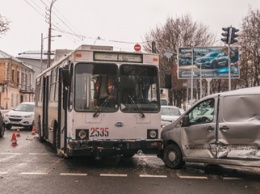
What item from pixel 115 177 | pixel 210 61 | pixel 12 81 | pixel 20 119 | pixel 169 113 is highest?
pixel 210 61

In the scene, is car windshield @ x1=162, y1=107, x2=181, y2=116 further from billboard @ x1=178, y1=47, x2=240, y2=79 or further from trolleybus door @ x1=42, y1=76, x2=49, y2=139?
billboard @ x1=178, y1=47, x2=240, y2=79

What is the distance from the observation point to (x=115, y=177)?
882 cm

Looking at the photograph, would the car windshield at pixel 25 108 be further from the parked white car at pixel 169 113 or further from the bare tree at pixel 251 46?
the bare tree at pixel 251 46

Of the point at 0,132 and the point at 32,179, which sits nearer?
the point at 32,179

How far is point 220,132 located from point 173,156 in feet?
5.38

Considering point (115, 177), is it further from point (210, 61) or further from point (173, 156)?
point (210, 61)

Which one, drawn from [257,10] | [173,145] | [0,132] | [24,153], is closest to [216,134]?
[173,145]

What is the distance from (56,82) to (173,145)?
415cm

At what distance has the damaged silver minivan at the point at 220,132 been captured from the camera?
8.44m

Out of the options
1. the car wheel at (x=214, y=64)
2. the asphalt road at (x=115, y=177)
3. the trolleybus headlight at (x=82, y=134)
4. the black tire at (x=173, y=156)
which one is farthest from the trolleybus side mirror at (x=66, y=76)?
the car wheel at (x=214, y=64)

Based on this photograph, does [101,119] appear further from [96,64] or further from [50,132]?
[50,132]

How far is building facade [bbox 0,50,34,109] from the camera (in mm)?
60487

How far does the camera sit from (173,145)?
10.2m

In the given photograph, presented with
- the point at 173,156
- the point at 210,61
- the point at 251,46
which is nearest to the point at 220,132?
the point at 173,156
